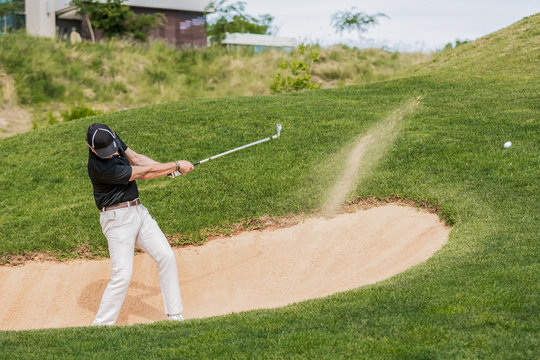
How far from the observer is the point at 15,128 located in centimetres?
2450

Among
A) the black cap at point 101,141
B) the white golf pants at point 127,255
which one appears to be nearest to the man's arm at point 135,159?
the white golf pants at point 127,255

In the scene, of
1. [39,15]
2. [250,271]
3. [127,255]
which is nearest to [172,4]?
[39,15]

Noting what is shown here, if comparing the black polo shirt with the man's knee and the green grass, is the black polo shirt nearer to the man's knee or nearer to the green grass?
the man's knee

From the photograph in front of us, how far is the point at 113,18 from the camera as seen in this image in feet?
A: 127

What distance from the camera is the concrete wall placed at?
4009 cm

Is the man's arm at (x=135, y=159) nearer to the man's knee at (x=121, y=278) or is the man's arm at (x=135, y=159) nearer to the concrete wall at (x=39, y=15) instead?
the man's knee at (x=121, y=278)

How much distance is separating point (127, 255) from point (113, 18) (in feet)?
110

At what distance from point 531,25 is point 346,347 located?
2216 centimetres

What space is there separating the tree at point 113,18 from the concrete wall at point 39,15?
2.45 meters

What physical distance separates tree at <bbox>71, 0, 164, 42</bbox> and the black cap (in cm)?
3260

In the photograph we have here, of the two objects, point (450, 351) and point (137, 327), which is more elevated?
point (450, 351)

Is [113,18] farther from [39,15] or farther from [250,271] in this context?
[250,271]

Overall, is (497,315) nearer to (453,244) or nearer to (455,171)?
(453,244)

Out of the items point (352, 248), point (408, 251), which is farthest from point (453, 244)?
point (352, 248)
